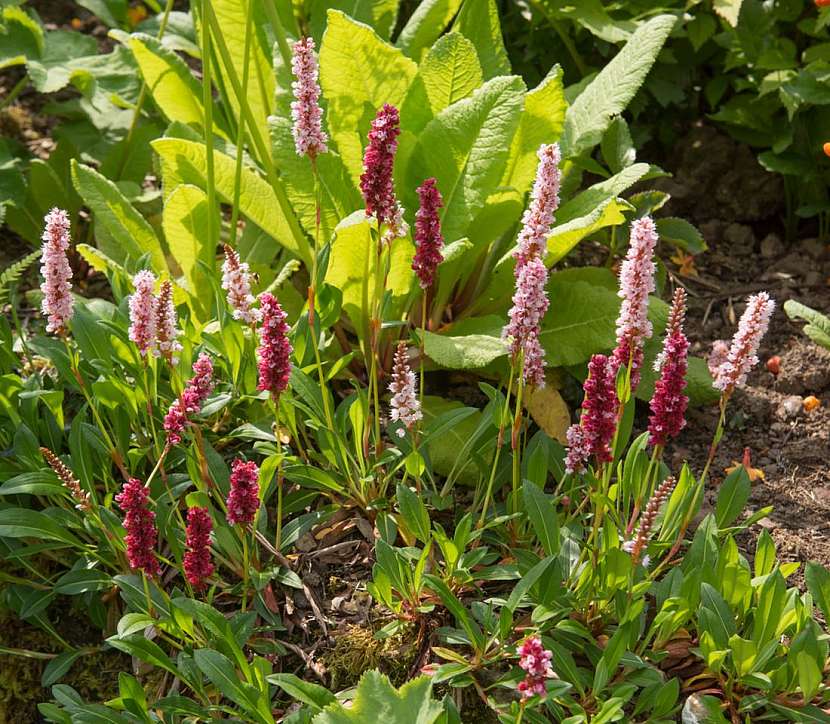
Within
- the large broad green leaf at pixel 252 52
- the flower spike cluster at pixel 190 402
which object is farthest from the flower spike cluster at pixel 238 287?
the large broad green leaf at pixel 252 52

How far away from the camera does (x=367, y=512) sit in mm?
2773

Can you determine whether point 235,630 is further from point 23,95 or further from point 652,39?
point 23,95

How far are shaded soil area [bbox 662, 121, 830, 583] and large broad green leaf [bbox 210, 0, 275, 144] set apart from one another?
5.27 ft

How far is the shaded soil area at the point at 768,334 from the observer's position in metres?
2.97

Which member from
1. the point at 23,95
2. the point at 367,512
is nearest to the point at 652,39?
the point at 367,512

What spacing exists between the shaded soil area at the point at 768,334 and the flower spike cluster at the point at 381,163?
52.4 inches

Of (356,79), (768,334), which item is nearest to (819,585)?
(768,334)

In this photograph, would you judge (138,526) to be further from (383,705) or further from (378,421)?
(378,421)

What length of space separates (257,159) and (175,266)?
1.53ft

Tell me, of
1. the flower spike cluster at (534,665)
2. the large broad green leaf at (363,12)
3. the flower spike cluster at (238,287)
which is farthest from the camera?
the large broad green leaf at (363,12)

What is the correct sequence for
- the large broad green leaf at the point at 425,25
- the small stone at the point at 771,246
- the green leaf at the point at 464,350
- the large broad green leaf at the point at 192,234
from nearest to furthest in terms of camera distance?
the green leaf at the point at 464,350
the large broad green leaf at the point at 192,234
the large broad green leaf at the point at 425,25
the small stone at the point at 771,246

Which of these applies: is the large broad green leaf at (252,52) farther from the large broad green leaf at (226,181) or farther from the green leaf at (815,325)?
the green leaf at (815,325)

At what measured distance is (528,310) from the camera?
2.17 meters

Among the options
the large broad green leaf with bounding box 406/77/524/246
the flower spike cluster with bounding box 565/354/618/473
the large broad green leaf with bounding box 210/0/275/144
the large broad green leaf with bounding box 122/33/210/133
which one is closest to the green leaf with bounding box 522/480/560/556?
the flower spike cluster with bounding box 565/354/618/473
